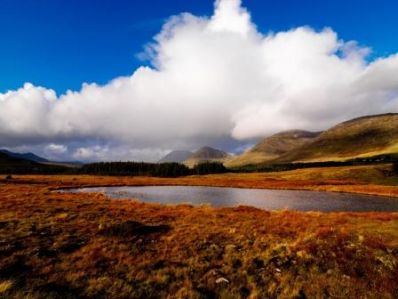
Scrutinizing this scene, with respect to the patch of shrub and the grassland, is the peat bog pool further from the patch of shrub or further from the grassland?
the patch of shrub

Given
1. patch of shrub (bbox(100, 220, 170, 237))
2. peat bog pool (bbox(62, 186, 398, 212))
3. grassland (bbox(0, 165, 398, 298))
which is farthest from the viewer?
peat bog pool (bbox(62, 186, 398, 212))

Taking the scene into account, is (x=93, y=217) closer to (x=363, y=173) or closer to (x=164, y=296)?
(x=164, y=296)

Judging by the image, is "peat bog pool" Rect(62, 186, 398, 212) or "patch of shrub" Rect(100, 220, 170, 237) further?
"peat bog pool" Rect(62, 186, 398, 212)

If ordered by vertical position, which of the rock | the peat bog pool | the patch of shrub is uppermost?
the patch of shrub

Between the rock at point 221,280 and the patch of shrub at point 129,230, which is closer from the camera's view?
the rock at point 221,280

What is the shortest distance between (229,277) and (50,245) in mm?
11789

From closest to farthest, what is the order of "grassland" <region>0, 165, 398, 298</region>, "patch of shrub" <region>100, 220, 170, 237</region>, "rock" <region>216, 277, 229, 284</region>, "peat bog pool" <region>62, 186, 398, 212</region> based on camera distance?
1. "grassland" <region>0, 165, 398, 298</region>
2. "rock" <region>216, 277, 229, 284</region>
3. "patch of shrub" <region>100, 220, 170, 237</region>
4. "peat bog pool" <region>62, 186, 398, 212</region>

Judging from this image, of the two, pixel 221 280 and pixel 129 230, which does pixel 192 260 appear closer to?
pixel 221 280

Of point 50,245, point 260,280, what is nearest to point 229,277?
point 260,280

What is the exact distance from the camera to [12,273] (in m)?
14.0

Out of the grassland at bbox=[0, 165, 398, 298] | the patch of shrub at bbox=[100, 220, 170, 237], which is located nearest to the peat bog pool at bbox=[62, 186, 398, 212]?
the grassland at bbox=[0, 165, 398, 298]

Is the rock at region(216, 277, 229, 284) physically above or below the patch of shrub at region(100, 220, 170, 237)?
below

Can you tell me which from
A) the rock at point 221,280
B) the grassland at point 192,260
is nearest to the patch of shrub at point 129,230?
the grassland at point 192,260

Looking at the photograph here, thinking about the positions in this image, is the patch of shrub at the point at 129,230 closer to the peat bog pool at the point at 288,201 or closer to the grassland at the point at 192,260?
the grassland at the point at 192,260
